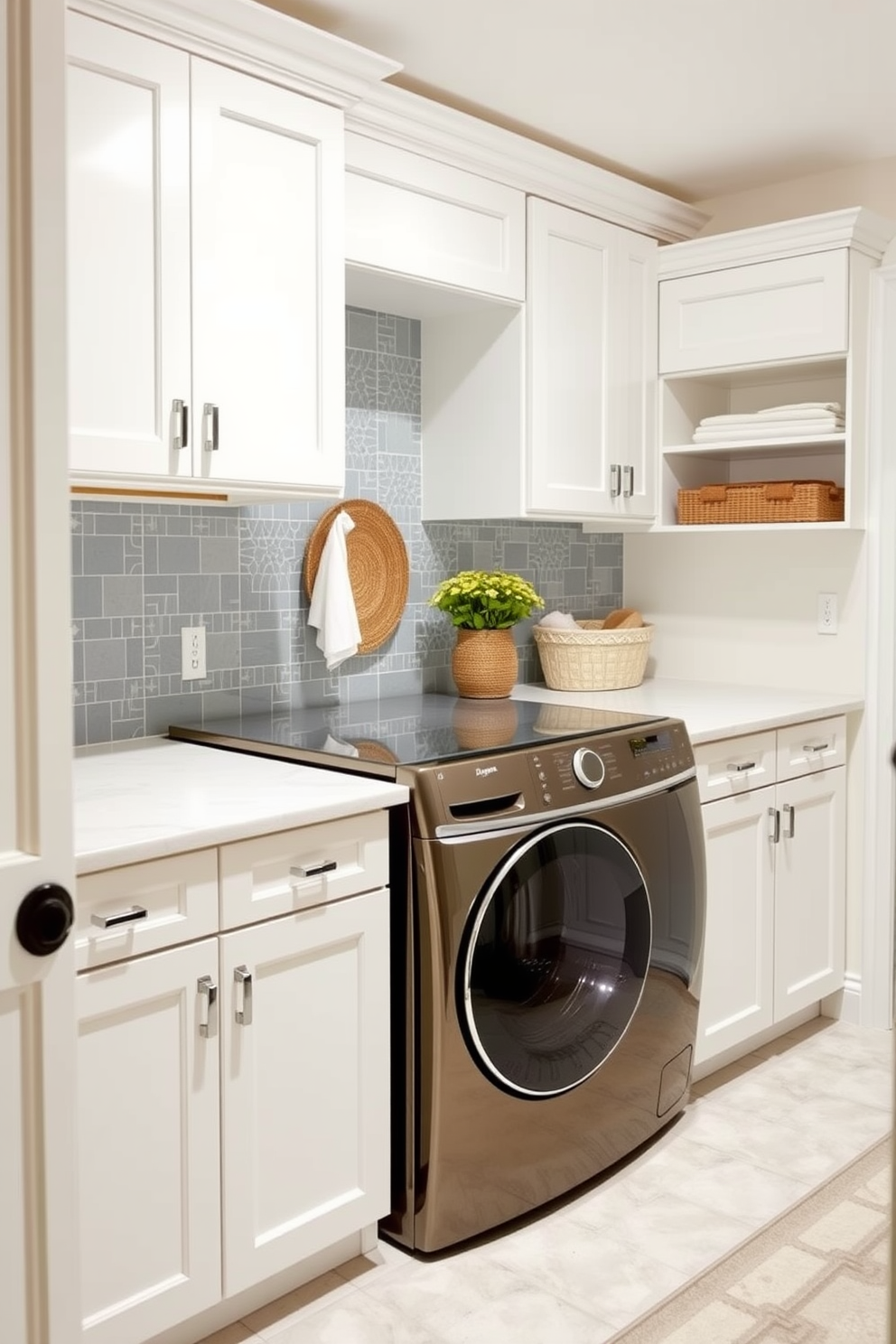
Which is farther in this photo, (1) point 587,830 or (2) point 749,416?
(2) point 749,416

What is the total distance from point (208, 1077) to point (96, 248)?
138 cm

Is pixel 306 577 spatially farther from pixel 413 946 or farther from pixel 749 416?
pixel 749 416

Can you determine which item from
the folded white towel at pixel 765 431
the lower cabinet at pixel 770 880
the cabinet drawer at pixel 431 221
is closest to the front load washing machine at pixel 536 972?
the lower cabinet at pixel 770 880

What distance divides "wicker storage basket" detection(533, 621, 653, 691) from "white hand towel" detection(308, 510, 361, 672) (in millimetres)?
699

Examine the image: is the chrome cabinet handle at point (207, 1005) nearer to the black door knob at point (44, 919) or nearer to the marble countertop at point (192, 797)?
the marble countertop at point (192, 797)

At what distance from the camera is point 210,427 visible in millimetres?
2258

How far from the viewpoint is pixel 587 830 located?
2428 mm

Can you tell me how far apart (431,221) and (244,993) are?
5.82ft

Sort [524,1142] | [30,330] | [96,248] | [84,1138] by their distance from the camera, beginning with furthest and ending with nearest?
[524,1142] → [96,248] → [84,1138] → [30,330]

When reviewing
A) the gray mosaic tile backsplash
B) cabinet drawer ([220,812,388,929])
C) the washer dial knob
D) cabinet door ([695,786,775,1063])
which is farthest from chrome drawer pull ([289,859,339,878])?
cabinet door ([695,786,775,1063])

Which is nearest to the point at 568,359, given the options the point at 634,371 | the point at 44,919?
the point at 634,371

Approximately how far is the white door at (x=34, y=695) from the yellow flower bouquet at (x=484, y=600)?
5.89 ft

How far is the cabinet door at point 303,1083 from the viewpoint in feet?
6.49

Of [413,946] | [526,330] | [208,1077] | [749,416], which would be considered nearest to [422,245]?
[526,330]
